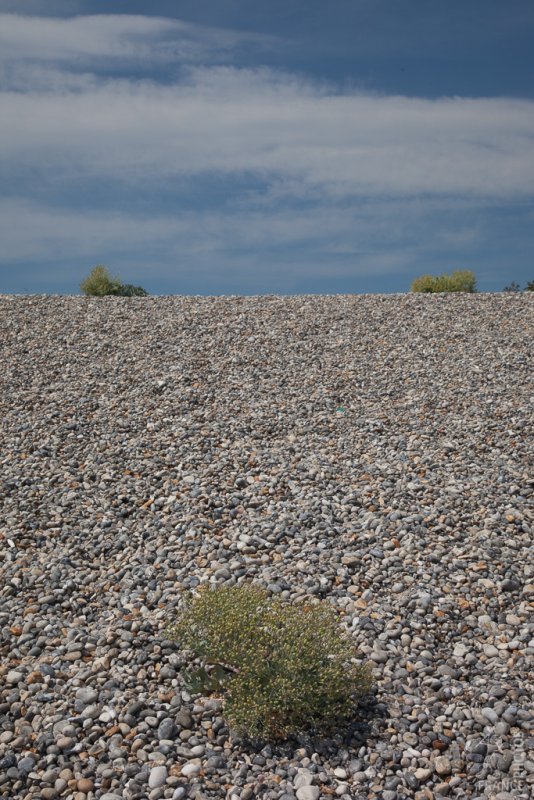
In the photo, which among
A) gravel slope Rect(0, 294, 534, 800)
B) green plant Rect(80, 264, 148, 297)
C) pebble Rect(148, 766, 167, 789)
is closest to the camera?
pebble Rect(148, 766, 167, 789)

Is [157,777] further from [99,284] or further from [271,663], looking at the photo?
[99,284]

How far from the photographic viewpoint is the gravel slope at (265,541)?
4.54m

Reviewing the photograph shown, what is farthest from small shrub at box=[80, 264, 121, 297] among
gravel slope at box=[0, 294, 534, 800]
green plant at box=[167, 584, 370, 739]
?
green plant at box=[167, 584, 370, 739]

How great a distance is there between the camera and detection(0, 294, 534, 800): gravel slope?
4.54m

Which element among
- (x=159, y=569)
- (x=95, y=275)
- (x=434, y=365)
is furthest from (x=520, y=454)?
(x=95, y=275)

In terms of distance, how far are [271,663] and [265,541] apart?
74.8 inches

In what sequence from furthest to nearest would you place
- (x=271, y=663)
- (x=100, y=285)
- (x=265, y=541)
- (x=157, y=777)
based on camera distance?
1. (x=100, y=285)
2. (x=265, y=541)
3. (x=271, y=663)
4. (x=157, y=777)

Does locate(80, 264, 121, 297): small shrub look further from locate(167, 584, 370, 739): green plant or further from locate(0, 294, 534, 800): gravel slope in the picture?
locate(167, 584, 370, 739): green plant

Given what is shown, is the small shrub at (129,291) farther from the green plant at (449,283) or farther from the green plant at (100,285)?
the green plant at (449,283)

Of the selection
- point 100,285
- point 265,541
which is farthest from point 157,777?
point 100,285

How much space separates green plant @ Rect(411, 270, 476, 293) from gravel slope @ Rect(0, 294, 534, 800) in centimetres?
587

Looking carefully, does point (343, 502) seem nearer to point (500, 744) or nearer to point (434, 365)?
point (500, 744)

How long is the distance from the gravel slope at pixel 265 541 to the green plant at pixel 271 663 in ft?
0.57

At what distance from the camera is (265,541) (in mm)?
6715
